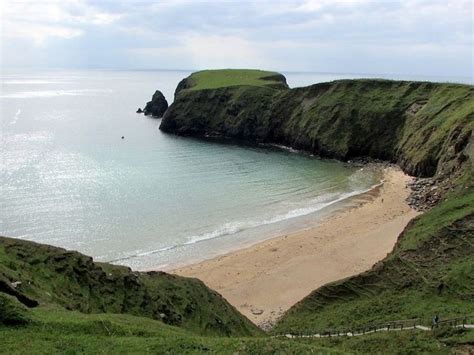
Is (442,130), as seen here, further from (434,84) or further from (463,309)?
(463,309)

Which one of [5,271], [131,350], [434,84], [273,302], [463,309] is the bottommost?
[273,302]

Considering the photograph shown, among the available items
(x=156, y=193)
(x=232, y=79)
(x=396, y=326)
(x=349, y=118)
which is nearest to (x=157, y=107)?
(x=232, y=79)

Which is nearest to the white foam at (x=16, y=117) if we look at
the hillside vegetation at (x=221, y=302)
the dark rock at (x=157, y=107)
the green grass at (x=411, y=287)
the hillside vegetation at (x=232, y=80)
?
the dark rock at (x=157, y=107)

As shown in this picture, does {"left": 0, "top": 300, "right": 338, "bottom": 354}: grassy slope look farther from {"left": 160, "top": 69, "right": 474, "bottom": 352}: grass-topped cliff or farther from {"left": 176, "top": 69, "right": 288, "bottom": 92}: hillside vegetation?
{"left": 176, "top": 69, "right": 288, "bottom": 92}: hillside vegetation

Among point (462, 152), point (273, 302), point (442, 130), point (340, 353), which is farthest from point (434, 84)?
point (340, 353)

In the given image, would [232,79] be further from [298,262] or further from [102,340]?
[102,340]

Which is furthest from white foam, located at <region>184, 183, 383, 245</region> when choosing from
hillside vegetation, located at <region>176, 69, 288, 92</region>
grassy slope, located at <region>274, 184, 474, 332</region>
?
hillside vegetation, located at <region>176, 69, 288, 92</region>

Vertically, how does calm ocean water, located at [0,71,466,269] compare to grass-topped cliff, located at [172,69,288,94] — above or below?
below
